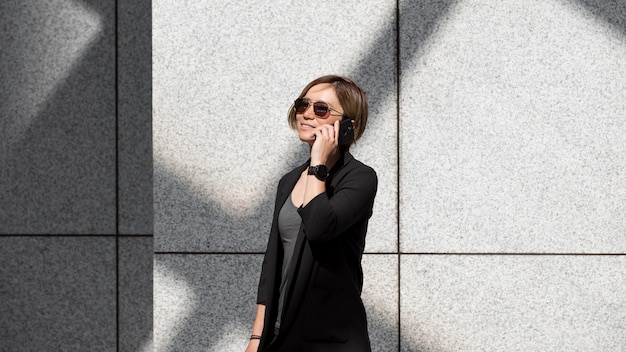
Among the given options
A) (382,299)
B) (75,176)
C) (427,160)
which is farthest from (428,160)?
(75,176)

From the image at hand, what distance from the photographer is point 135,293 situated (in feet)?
18.9

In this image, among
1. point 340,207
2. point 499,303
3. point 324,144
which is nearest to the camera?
point 340,207

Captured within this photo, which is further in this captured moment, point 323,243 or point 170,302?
point 170,302

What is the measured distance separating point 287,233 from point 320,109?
1.64 ft

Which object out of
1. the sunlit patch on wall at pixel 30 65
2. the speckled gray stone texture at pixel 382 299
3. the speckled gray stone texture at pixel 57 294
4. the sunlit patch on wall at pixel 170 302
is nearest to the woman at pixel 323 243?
the speckled gray stone texture at pixel 382 299

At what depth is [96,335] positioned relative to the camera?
19.0 ft

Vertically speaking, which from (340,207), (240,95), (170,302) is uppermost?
(340,207)

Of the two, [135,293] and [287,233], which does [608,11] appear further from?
[135,293]

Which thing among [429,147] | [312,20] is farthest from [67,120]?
[429,147]

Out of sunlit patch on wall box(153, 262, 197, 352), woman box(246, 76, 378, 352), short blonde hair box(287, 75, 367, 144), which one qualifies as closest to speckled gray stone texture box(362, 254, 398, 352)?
sunlit patch on wall box(153, 262, 197, 352)

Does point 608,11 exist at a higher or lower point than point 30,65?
higher

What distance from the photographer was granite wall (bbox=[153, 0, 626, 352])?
4.53 metres

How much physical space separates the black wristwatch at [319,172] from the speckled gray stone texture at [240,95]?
5.86 feet

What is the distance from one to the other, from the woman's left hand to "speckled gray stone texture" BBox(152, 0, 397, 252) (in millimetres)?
1707
